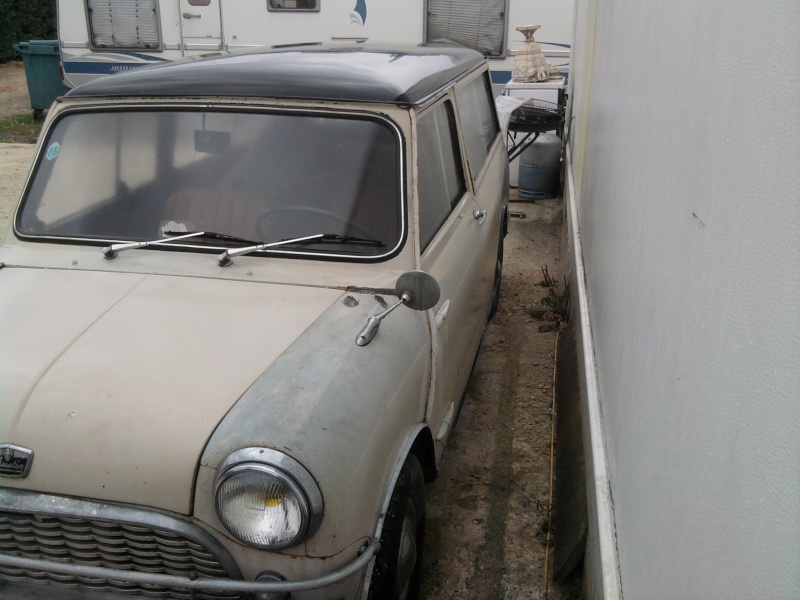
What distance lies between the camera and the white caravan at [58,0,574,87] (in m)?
9.48

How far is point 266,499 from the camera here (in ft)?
6.27

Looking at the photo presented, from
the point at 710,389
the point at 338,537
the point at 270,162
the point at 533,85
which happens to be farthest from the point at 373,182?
the point at 533,85

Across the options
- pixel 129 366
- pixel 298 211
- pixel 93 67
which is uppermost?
pixel 93 67

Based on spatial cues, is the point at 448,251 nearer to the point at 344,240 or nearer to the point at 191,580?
the point at 344,240

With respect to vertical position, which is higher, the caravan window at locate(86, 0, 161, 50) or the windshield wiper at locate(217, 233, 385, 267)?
the caravan window at locate(86, 0, 161, 50)

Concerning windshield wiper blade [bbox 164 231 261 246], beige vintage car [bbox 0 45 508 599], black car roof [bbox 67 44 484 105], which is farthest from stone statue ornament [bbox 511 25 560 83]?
windshield wiper blade [bbox 164 231 261 246]

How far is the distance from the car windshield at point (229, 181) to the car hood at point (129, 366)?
0.87 ft

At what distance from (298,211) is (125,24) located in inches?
356

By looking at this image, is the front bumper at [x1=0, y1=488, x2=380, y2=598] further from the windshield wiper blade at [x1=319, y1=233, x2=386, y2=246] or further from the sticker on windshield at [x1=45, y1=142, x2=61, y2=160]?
the sticker on windshield at [x1=45, y1=142, x2=61, y2=160]

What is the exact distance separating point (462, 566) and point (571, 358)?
152 centimetres

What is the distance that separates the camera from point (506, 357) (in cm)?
501

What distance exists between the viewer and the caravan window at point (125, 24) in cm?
1028

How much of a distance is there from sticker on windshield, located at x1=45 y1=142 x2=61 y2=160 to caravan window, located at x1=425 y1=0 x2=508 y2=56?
23.4 feet

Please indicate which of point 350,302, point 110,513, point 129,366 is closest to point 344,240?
point 350,302
